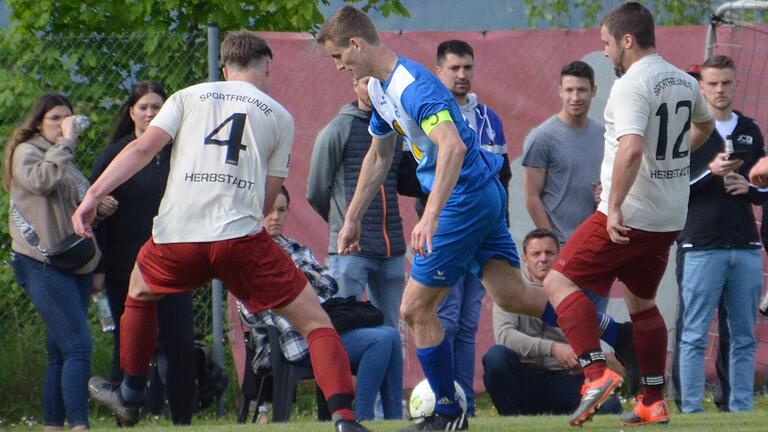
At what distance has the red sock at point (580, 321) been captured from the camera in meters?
6.94

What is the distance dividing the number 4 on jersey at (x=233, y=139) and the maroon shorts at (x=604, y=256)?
1.75 meters

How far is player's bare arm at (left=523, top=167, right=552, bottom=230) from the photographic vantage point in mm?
9492

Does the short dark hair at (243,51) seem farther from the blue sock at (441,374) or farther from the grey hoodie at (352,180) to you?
the grey hoodie at (352,180)

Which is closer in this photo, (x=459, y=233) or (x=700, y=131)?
(x=459, y=233)

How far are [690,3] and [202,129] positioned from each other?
36.3 ft

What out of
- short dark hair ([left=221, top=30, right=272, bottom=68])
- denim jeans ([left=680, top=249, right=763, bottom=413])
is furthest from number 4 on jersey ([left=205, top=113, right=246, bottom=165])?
→ denim jeans ([left=680, top=249, right=763, bottom=413])

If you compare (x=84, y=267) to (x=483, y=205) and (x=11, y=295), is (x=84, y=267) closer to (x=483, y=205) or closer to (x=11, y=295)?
(x=11, y=295)

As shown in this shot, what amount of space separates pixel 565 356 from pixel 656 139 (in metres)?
2.26

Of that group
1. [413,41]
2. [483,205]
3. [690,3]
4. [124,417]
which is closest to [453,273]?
[483,205]

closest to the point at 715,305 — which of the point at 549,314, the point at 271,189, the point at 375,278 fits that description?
the point at 549,314

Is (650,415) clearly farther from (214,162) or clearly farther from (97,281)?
(97,281)

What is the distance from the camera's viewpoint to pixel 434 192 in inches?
241

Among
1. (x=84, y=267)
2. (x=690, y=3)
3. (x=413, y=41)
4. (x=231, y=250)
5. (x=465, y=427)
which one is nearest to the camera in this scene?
(x=231, y=250)

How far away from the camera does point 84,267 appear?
8562 mm
